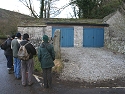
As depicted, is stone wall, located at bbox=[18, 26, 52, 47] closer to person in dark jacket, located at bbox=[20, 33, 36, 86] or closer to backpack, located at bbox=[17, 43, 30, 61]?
person in dark jacket, located at bbox=[20, 33, 36, 86]

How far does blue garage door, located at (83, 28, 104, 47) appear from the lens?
20.1 metres

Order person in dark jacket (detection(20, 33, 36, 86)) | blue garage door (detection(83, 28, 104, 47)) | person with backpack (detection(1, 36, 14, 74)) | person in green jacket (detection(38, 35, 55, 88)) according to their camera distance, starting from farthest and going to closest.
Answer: blue garage door (detection(83, 28, 104, 47)) → person with backpack (detection(1, 36, 14, 74)) → person in dark jacket (detection(20, 33, 36, 86)) → person in green jacket (detection(38, 35, 55, 88))

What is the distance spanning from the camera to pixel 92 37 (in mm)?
20141

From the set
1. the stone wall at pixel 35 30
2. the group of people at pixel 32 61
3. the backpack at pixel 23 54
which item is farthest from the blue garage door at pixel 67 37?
the backpack at pixel 23 54

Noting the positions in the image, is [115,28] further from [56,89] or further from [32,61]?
[56,89]

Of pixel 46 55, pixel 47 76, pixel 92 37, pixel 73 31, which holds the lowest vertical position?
pixel 47 76

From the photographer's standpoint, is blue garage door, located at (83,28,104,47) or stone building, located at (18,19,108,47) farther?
blue garage door, located at (83,28,104,47)

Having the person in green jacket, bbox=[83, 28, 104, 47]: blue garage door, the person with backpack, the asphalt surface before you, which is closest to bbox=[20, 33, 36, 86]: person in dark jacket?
the asphalt surface

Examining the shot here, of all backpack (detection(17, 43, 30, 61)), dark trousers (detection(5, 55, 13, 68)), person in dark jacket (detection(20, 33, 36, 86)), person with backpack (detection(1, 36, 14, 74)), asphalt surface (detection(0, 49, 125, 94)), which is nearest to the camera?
asphalt surface (detection(0, 49, 125, 94))

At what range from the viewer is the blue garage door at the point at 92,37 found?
20.1 meters

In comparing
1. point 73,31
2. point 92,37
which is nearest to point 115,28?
point 92,37

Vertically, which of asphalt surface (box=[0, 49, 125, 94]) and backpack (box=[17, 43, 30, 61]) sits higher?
backpack (box=[17, 43, 30, 61])

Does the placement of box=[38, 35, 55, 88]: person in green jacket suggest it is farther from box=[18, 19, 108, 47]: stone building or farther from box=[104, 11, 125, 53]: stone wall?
box=[18, 19, 108, 47]: stone building

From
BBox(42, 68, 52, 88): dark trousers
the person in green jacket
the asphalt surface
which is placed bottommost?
the asphalt surface
